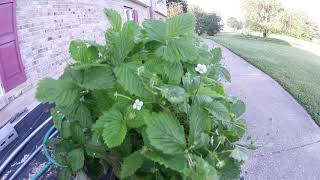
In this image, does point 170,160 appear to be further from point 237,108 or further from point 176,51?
point 237,108

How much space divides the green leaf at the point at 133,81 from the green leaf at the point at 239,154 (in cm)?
33

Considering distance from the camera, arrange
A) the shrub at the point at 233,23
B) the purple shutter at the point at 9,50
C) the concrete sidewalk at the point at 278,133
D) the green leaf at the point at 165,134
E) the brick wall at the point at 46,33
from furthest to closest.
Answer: the shrub at the point at 233,23 < the brick wall at the point at 46,33 < the concrete sidewalk at the point at 278,133 < the purple shutter at the point at 9,50 < the green leaf at the point at 165,134

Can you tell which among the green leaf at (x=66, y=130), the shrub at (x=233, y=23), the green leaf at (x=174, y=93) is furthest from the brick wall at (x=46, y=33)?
the shrub at (x=233, y=23)

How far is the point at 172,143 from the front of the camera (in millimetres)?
998

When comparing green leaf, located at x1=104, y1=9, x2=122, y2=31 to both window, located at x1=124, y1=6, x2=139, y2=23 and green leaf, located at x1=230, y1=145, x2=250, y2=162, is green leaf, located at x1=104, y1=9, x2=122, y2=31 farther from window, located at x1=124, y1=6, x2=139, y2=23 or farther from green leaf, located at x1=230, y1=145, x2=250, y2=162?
window, located at x1=124, y1=6, x2=139, y2=23

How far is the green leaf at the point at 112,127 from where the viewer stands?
1038 millimetres

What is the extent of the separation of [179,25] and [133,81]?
0.94 ft

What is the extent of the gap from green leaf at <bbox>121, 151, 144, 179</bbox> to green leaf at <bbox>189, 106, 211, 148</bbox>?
18 centimetres

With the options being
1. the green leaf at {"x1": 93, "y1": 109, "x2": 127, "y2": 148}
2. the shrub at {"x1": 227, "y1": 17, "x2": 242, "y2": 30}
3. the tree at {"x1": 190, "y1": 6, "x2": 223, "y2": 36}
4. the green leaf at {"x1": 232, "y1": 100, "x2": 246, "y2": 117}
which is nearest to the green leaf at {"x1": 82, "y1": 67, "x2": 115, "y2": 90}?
the green leaf at {"x1": 93, "y1": 109, "x2": 127, "y2": 148}

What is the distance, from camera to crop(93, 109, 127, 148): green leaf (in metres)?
1.04

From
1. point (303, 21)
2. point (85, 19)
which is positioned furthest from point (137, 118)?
point (303, 21)

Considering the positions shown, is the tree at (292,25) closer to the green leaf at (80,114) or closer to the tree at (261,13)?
the tree at (261,13)

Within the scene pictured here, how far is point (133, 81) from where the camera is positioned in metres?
1.10

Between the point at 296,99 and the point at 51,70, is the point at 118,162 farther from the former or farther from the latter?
the point at 296,99
